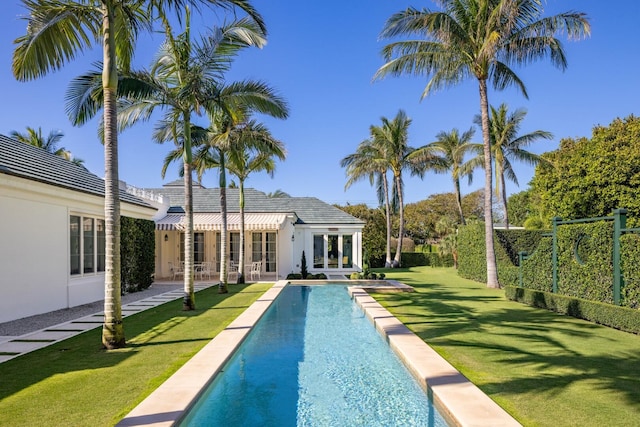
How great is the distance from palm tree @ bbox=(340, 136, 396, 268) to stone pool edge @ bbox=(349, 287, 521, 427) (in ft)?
105

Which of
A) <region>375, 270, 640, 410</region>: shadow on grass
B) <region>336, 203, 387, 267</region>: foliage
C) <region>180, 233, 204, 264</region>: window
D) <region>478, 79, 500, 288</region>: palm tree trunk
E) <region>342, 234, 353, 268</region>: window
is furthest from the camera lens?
<region>336, 203, 387, 267</region>: foliage

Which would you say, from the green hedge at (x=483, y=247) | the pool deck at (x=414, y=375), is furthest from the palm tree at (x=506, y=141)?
the pool deck at (x=414, y=375)

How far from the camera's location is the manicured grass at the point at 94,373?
19.8ft

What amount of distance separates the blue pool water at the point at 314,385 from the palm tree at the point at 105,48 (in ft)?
11.6

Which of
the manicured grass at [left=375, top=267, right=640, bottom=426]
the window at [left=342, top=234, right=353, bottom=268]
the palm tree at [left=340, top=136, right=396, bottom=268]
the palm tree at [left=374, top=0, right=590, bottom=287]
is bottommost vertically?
the manicured grass at [left=375, top=267, right=640, bottom=426]

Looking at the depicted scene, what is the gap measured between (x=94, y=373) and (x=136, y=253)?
15.3 meters

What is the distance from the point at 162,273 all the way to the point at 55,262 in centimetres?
1547

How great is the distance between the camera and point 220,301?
18.2 m

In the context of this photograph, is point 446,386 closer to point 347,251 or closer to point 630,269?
point 630,269

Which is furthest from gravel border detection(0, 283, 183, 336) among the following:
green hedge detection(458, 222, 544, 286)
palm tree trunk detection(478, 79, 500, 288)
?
green hedge detection(458, 222, 544, 286)

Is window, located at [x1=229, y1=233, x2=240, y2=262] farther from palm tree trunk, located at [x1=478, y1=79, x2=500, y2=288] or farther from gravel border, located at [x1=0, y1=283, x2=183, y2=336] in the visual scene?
palm tree trunk, located at [x1=478, y1=79, x2=500, y2=288]

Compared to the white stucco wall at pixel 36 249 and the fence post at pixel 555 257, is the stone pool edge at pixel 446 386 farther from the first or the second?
the white stucco wall at pixel 36 249

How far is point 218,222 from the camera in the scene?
29.3m

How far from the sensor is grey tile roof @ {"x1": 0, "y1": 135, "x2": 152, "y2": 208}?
13976 millimetres
